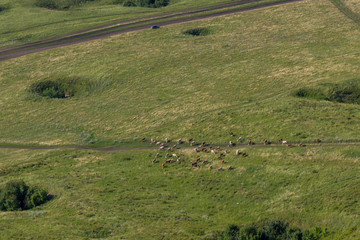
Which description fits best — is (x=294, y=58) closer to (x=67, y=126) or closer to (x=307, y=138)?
(x=307, y=138)

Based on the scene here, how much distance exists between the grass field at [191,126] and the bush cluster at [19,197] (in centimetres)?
173

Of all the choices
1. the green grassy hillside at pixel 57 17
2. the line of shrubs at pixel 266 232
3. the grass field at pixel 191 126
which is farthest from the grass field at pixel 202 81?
the line of shrubs at pixel 266 232

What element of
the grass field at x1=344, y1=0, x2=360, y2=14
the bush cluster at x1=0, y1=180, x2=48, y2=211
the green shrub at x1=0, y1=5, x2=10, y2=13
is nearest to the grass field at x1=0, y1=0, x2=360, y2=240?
the bush cluster at x1=0, y1=180, x2=48, y2=211

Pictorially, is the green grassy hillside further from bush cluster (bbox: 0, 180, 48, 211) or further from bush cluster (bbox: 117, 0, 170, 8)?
bush cluster (bbox: 0, 180, 48, 211)

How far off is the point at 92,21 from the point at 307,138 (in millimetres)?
99047

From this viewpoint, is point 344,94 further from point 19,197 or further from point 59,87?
point 59,87

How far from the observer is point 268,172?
6781 cm

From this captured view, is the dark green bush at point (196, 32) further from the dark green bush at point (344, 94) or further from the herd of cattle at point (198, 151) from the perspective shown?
the herd of cattle at point (198, 151)

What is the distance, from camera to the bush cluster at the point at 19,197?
218 feet

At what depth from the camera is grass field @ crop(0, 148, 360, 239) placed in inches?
2183

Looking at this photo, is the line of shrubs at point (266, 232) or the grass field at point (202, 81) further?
the grass field at point (202, 81)

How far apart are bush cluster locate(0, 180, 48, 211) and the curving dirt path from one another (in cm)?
7229

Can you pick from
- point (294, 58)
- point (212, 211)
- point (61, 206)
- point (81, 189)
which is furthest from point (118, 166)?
point (294, 58)

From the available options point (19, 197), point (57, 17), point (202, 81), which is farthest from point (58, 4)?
point (19, 197)
